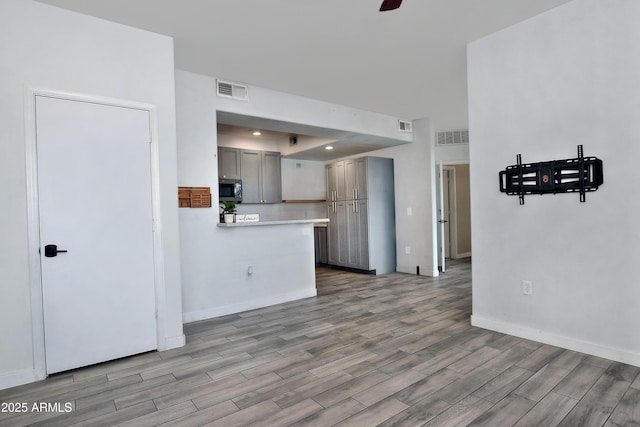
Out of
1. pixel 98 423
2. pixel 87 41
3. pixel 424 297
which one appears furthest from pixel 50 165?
pixel 424 297

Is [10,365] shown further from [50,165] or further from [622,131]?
[622,131]

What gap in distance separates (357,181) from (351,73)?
2.57 metres

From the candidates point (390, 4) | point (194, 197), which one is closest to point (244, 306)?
point (194, 197)

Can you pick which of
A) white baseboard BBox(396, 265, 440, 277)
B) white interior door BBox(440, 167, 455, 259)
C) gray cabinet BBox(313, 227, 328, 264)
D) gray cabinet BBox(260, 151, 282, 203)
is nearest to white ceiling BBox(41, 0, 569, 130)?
gray cabinet BBox(260, 151, 282, 203)

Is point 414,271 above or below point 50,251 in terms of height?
below

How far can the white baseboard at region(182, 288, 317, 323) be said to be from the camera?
376cm

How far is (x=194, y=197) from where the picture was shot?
3.79 metres

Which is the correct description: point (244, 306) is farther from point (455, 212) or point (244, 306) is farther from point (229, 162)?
point (455, 212)

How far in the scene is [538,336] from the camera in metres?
→ 2.91

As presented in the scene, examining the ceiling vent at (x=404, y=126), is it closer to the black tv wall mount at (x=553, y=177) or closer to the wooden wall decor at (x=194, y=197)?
the black tv wall mount at (x=553, y=177)

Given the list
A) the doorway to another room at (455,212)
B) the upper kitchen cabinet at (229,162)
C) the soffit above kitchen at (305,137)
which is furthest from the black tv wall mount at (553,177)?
the doorway to another room at (455,212)

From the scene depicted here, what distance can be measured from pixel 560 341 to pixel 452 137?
464cm

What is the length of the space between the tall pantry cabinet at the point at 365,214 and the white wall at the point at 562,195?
2.84 meters

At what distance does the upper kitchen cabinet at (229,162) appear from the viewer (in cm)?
605
